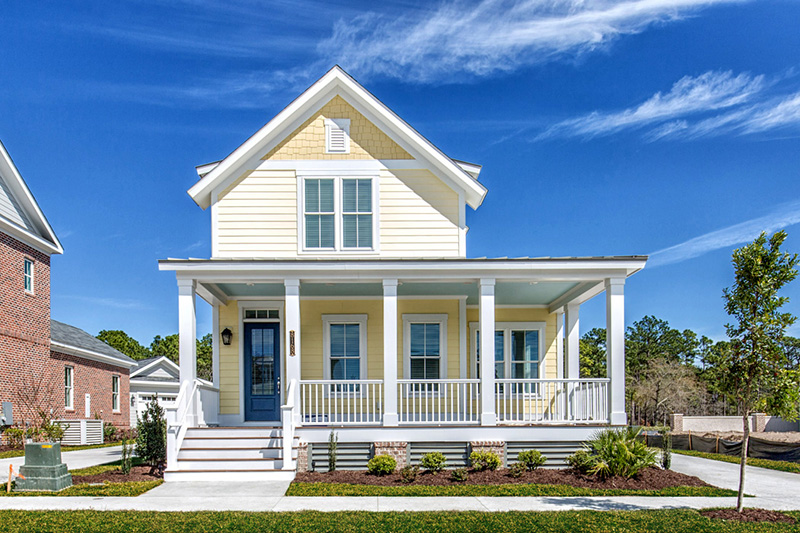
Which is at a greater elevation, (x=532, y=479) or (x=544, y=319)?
(x=544, y=319)

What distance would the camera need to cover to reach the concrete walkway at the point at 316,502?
943cm

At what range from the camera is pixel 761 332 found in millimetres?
8930

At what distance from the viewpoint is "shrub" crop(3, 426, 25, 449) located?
19.5 meters

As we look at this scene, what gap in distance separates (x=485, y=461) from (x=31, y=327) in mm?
17348

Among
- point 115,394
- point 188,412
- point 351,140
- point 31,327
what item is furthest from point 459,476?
point 115,394

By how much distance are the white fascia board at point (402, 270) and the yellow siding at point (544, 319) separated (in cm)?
374

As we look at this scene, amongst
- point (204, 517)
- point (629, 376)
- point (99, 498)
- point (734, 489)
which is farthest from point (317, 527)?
point (629, 376)

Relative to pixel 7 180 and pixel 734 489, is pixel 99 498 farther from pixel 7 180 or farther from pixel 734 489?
pixel 7 180

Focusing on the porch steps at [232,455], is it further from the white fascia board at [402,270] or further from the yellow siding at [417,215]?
the yellow siding at [417,215]

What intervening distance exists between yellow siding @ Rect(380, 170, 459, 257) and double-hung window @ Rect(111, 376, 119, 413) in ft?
65.2

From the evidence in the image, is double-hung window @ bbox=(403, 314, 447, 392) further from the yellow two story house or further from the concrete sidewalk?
the concrete sidewalk

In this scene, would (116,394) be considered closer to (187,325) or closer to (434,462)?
(187,325)

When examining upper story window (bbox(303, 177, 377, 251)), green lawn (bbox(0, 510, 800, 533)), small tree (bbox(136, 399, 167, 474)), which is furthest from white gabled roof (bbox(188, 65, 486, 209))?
green lawn (bbox(0, 510, 800, 533))

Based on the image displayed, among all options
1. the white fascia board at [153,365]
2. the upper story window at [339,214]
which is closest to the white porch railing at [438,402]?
the upper story window at [339,214]
